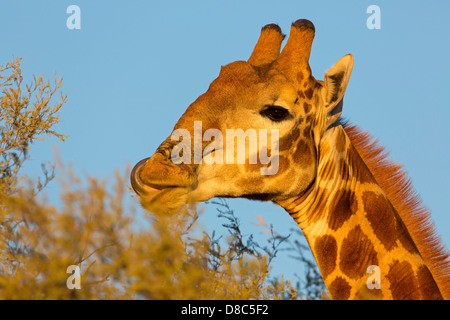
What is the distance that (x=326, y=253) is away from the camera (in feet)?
20.1

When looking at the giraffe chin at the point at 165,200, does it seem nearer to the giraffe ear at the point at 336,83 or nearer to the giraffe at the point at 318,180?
the giraffe at the point at 318,180

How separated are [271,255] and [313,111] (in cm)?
253

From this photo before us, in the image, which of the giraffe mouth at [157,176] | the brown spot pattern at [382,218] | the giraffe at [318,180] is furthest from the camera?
the brown spot pattern at [382,218]

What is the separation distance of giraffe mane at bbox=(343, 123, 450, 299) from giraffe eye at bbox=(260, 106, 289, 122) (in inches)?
38.4

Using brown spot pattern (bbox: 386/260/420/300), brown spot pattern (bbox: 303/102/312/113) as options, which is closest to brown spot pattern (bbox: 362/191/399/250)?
brown spot pattern (bbox: 386/260/420/300)

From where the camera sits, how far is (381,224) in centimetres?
612

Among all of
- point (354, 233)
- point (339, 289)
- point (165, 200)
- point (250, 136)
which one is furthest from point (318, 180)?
point (165, 200)

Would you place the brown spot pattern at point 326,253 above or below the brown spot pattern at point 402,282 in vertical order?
above

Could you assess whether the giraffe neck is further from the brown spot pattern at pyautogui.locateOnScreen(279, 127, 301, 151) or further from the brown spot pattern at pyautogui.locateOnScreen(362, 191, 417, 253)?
the brown spot pattern at pyautogui.locateOnScreen(279, 127, 301, 151)

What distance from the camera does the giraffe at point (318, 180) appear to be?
5.80 m

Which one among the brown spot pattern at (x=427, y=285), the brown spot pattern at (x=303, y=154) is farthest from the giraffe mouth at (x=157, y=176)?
the brown spot pattern at (x=427, y=285)

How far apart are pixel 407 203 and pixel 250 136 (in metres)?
1.82
